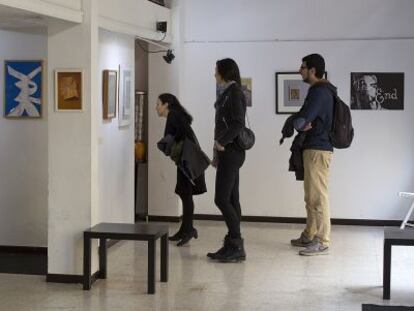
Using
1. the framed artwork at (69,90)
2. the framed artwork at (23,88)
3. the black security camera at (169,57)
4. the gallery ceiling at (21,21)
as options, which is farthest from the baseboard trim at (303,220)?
the framed artwork at (69,90)

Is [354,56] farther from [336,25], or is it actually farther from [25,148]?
[25,148]

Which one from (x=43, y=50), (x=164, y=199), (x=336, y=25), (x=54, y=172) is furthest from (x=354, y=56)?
(x=54, y=172)

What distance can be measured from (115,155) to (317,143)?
191 centimetres

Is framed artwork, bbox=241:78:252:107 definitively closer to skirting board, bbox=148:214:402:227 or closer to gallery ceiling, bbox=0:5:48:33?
skirting board, bbox=148:214:402:227

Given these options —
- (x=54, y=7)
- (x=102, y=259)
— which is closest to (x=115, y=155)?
(x=102, y=259)

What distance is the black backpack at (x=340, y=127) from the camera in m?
6.80

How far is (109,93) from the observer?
685 centimetres

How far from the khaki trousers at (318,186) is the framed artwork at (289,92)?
174 centimetres

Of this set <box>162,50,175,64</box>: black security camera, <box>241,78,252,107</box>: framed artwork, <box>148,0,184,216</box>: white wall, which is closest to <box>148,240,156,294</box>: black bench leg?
<box>148,0,184,216</box>: white wall

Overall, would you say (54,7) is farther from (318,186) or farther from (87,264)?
Answer: (318,186)

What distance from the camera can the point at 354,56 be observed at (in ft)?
27.5

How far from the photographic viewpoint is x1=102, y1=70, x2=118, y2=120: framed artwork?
22.1ft

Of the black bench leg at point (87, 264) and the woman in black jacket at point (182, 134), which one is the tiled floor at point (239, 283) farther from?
the woman in black jacket at point (182, 134)

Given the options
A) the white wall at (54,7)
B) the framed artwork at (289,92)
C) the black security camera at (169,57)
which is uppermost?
the white wall at (54,7)
